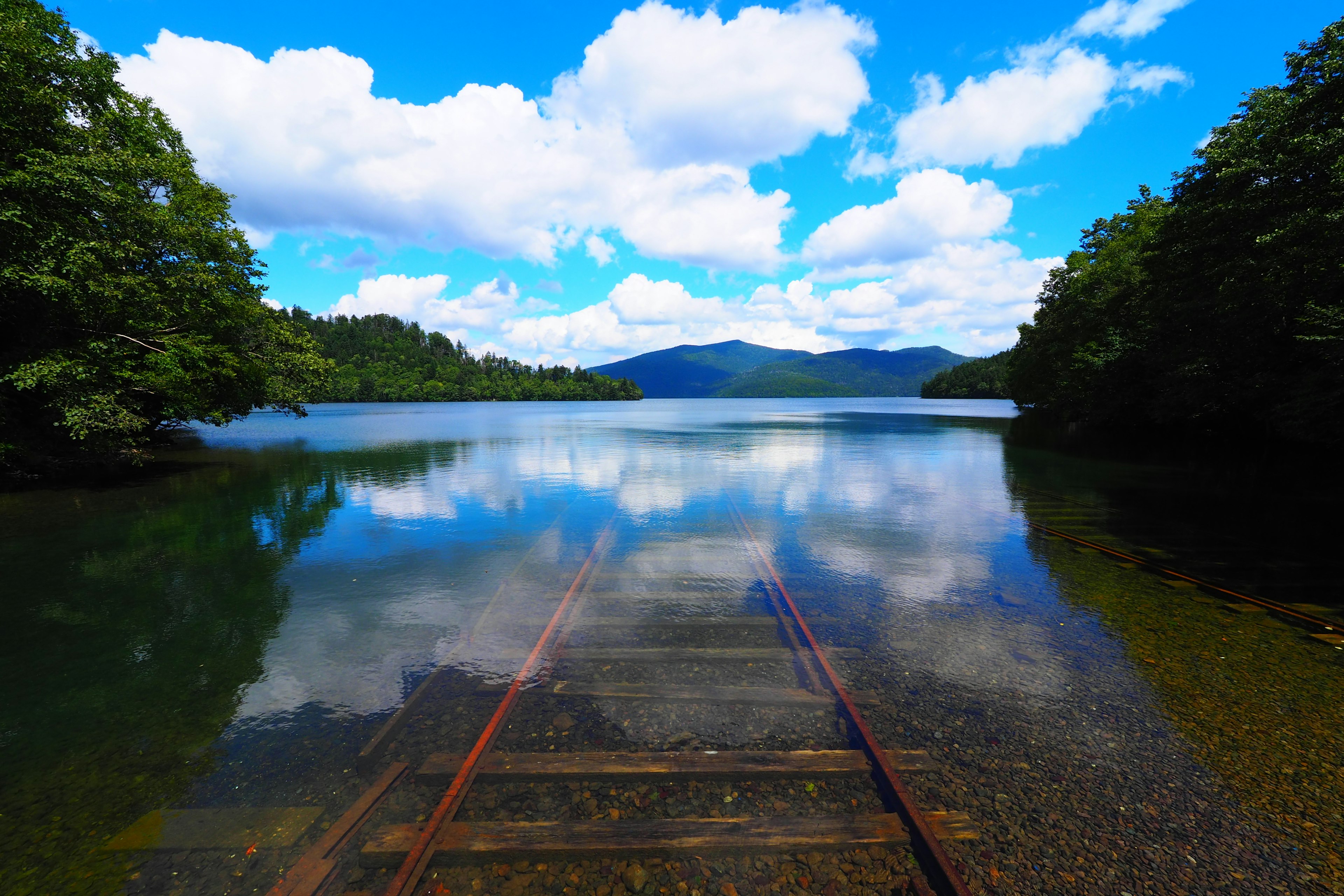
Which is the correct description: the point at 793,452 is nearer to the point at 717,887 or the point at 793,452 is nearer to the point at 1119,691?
the point at 1119,691

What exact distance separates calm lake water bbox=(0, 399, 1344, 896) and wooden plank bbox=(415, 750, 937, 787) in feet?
1.07

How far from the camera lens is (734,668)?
822cm

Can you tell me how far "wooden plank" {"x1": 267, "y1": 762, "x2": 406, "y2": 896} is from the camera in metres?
4.52

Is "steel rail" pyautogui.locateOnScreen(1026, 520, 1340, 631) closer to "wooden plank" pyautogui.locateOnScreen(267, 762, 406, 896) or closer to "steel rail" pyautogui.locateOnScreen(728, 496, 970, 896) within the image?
"steel rail" pyautogui.locateOnScreen(728, 496, 970, 896)

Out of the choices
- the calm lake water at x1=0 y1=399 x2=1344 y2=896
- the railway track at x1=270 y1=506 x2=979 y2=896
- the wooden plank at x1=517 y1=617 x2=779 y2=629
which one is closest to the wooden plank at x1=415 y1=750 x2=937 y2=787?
the railway track at x1=270 y1=506 x2=979 y2=896

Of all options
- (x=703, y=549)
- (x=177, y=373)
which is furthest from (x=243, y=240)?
(x=703, y=549)

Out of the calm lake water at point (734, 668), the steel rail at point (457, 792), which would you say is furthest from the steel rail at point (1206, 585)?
the steel rail at point (457, 792)

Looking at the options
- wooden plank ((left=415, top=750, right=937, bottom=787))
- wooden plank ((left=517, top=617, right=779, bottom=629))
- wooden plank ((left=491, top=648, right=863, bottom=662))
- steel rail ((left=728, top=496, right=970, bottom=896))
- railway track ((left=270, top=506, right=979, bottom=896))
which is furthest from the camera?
wooden plank ((left=517, top=617, right=779, bottom=629))

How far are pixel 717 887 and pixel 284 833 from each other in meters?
4.11

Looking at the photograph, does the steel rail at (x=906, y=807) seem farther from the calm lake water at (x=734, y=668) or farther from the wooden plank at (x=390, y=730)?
the wooden plank at (x=390, y=730)

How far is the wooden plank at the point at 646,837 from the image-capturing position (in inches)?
189

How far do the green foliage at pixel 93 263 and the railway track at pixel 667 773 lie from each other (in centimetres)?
2361

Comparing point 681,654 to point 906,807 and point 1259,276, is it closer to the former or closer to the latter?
point 906,807

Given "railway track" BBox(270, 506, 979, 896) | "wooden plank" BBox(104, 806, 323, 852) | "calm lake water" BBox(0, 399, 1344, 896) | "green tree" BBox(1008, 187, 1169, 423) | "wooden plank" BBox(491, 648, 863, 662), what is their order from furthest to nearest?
"green tree" BBox(1008, 187, 1169, 423) → "wooden plank" BBox(491, 648, 863, 662) → "calm lake water" BBox(0, 399, 1344, 896) → "wooden plank" BBox(104, 806, 323, 852) → "railway track" BBox(270, 506, 979, 896)
